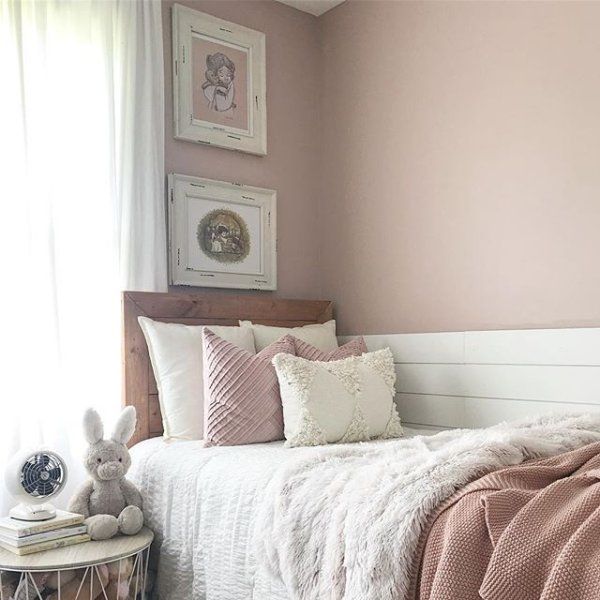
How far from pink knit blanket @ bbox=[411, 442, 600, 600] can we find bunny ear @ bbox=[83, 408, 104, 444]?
124 centimetres

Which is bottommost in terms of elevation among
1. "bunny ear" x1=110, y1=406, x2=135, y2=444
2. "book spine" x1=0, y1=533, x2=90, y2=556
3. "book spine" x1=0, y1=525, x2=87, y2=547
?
"book spine" x1=0, y1=533, x2=90, y2=556

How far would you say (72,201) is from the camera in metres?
2.61

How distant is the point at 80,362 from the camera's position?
2.59 m

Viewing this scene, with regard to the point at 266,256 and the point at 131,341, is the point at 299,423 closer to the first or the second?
the point at 131,341

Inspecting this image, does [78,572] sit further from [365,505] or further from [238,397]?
[365,505]

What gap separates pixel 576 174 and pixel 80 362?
72.8 inches

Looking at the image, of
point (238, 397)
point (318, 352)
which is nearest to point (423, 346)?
point (318, 352)

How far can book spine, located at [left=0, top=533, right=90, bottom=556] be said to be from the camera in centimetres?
197

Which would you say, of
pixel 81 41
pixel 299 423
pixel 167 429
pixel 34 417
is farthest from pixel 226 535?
pixel 81 41

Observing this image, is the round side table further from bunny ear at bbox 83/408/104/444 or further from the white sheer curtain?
the white sheer curtain

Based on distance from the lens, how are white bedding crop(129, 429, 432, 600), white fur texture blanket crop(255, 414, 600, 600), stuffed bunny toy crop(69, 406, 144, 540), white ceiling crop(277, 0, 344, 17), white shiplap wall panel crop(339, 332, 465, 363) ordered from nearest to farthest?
1. white fur texture blanket crop(255, 414, 600, 600)
2. white bedding crop(129, 429, 432, 600)
3. stuffed bunny toy crop(69, 406, 144, 540)
4. white shiplap wall panel crop(339, 332, 465, 363)
5. white ceiling crop(277, 0, 344, 17)

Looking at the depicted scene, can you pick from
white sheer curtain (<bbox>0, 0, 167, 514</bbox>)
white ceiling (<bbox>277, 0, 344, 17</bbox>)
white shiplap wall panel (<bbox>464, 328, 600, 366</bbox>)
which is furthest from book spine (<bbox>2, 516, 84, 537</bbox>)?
white ceiling (<bbox>277, 0, 344, 17</bbox>)

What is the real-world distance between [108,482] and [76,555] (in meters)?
0.30

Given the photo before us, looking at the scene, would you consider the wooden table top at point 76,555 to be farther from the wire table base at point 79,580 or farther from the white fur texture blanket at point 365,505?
the white fur texture blanket at point 365,505
